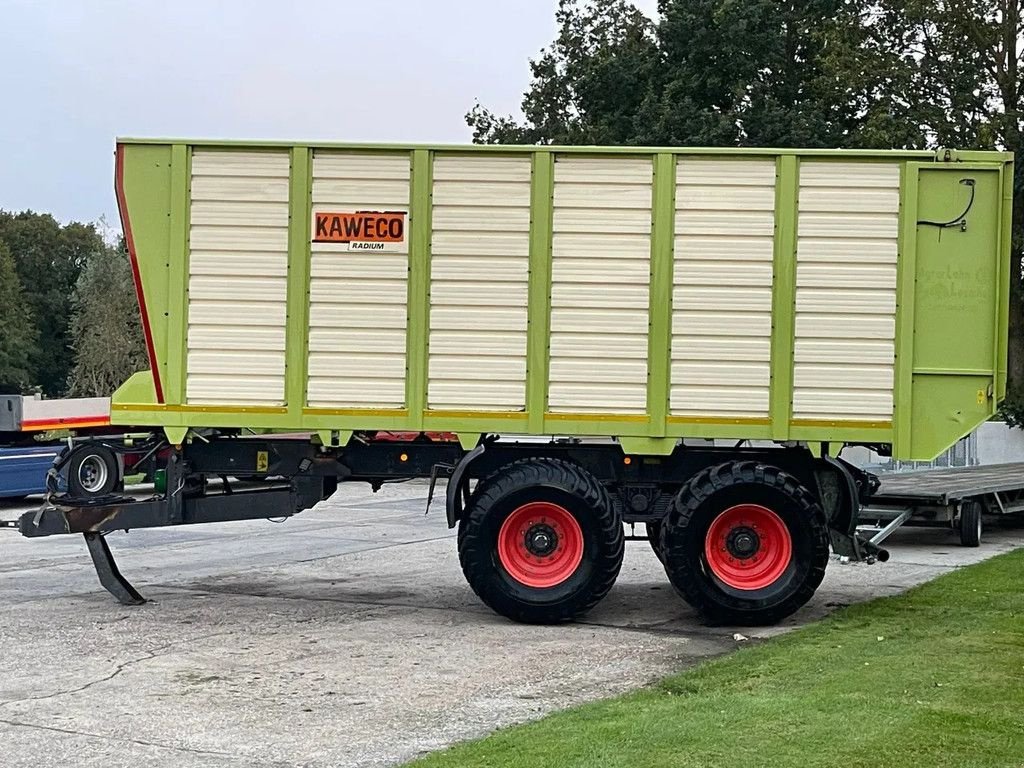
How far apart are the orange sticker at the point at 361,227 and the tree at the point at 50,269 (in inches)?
2533

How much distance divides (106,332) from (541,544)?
44.7 meters

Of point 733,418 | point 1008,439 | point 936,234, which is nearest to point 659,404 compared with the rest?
point 733,418

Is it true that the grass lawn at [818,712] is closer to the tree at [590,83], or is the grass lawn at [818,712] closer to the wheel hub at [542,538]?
the wheel hub at [542,538]

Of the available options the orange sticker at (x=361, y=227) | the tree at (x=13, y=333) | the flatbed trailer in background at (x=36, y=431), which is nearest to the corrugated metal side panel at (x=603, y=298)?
the orange sticker at (x=361, y=227)

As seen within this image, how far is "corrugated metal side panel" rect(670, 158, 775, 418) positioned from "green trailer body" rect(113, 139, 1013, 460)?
15 millimetres

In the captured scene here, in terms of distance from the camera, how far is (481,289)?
10.6m

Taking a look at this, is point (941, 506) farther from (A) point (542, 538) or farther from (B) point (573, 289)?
(B) point (573, 289)

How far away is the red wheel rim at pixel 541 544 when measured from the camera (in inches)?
421

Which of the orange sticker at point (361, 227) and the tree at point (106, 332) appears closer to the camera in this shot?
the orange sticker at point (361, 227)

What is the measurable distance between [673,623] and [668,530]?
2.68 ft

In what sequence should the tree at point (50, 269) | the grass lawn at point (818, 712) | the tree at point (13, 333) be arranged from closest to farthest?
the grass lawn at point (818, 712) → the tree at point (13, 333) → the tree at point (50, 269)

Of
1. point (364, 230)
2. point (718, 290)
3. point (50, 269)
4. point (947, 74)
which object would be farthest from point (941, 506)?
point (50, 269)

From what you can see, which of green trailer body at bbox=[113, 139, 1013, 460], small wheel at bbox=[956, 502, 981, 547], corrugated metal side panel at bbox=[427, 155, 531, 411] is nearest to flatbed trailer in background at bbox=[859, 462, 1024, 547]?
small wheel at bbox=[956, 502, 981, 547]

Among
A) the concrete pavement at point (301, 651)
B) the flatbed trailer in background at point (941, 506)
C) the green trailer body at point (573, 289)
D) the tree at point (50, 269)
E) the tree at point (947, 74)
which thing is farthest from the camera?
the tree at point (50, 269)
